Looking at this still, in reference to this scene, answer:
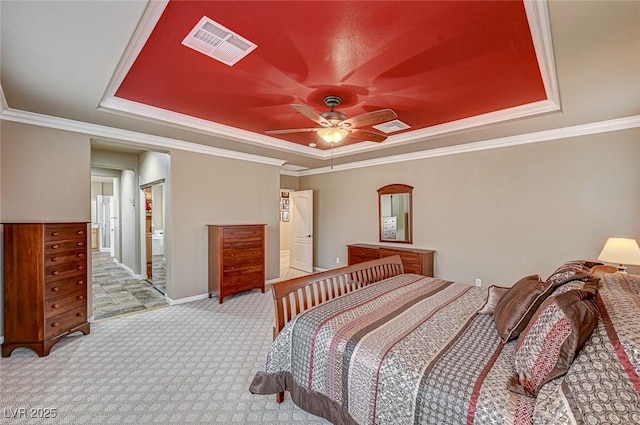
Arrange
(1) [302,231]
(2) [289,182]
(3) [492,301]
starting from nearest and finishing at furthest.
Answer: (3) [492,301], (1) [302,231], (2) [289,182]

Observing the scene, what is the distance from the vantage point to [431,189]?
16.5 feet

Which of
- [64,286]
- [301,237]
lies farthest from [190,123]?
[301,237]

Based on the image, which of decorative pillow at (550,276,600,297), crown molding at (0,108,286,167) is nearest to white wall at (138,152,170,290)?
crown molding at (0,108,286,167)

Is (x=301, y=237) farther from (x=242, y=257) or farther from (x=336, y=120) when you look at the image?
(x=336, y=120)

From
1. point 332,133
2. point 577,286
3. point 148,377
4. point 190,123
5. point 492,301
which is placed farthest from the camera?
point 190,123

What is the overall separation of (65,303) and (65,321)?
199 millimetres

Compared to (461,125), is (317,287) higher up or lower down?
lower down

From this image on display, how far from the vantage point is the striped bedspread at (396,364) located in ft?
4.22

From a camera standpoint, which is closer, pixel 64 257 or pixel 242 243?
pixel 64 257

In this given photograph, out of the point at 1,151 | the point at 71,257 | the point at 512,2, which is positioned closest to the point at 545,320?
the point at 512,2

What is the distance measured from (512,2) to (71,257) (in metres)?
4.56

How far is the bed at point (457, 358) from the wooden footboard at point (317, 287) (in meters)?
0.01

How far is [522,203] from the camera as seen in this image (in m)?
4.09

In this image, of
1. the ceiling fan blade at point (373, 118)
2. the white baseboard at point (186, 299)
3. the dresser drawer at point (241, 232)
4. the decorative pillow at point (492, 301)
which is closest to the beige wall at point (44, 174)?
the white baseboard at point (186, 299)
